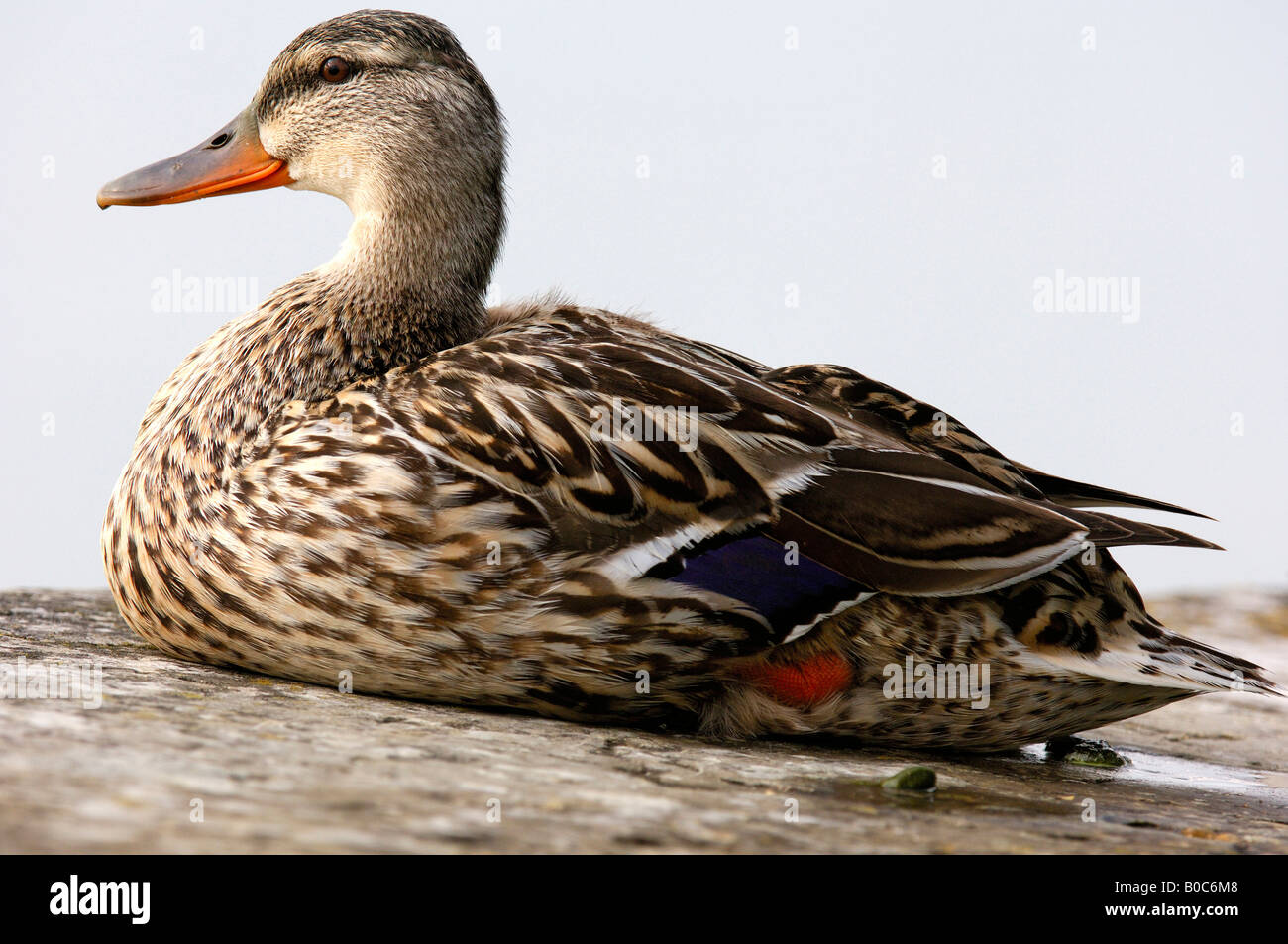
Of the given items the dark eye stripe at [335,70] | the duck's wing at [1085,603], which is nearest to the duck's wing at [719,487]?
the duck's wing at [1085,603]

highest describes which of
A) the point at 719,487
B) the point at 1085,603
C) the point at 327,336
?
the point at 327,336

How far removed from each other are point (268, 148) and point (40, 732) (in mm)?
3380

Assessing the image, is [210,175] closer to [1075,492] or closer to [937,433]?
[937,433]

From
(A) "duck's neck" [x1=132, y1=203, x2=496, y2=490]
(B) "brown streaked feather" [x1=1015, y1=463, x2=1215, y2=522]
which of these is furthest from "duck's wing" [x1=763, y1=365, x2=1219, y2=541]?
(A) "duck's neck" [x1=132, y1=203, x2=496, y2=490]

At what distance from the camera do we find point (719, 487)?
13.5 feet

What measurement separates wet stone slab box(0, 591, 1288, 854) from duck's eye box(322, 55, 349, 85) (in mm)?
2559

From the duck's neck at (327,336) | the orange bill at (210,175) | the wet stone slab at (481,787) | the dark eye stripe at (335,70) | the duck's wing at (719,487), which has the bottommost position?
the wet stone slab at (481,787)

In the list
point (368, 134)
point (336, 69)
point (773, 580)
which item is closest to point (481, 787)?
point (773, 580)

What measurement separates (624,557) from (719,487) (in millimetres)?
391

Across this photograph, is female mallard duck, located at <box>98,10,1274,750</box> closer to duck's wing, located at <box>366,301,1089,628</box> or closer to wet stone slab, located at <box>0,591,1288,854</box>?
duck's wing, located at <box>366,301,1089,628</box>

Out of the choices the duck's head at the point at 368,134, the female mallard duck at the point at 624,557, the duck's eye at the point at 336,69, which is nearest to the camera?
the female mallard duck at the point at 624,557

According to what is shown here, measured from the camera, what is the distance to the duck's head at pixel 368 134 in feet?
17.4

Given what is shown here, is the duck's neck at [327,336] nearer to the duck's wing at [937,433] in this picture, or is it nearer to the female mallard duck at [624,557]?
the female mallard duck at [624,557]
